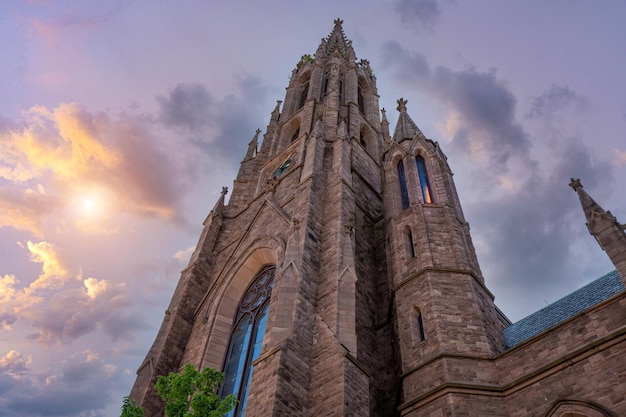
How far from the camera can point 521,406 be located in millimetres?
10766

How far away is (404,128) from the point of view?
75.9ft

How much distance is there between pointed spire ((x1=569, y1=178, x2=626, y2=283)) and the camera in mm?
11656

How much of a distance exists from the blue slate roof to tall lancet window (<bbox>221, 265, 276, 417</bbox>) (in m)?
7.76

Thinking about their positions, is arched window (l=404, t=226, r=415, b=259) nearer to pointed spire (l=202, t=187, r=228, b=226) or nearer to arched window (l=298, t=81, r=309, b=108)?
pointed spire (l=202, t=187, r=228, b=226)

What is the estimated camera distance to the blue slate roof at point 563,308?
12.5 meters

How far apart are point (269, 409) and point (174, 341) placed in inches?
355

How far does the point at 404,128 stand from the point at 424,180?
432 centimetres

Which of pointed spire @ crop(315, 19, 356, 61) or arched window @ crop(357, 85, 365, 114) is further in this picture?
pointed spire @ crop(315, 19, 356, 61)

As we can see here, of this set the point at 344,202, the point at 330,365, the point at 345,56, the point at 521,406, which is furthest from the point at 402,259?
the point at 345,56

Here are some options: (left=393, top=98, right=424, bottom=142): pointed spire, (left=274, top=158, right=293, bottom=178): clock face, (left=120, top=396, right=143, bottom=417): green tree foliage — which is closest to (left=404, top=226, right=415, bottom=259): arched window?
(left=393, top=98, right=424, bottom=142): pointed spire

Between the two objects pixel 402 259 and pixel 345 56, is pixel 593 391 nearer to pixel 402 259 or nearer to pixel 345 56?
pixel 402 259

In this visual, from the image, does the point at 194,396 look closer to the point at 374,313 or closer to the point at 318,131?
the point at 374,313

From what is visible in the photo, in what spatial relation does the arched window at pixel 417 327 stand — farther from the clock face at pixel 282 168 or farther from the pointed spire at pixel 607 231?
the clock face at pixel 282 168

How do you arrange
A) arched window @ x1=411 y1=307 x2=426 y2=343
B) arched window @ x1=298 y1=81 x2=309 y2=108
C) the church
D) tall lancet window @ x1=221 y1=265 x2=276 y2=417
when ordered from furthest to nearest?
arched window @ x1=298 y1=81 x2=309 y2=108 < tall lancet window @ x1=221 y1=265 x2=276 y2=417 < arched window @ x1=411 y1=307 x2=426 y2=343 < the church
